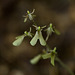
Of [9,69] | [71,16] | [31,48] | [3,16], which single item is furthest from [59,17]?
[9,69]

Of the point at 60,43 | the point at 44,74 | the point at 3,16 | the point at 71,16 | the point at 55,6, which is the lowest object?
the point at 44,74

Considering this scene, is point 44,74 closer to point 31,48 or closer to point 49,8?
point 31,48

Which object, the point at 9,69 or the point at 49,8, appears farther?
the point at 49,8

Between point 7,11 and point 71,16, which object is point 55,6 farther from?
point 7,11

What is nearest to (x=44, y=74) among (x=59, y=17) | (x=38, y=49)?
(x=38, y=49)

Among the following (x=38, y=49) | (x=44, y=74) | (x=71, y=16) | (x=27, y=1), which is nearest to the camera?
(x=44, y=74)

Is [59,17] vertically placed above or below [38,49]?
above

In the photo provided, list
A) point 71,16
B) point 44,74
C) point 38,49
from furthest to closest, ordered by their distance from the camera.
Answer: point 71,16, point 38,49, point 44,74
